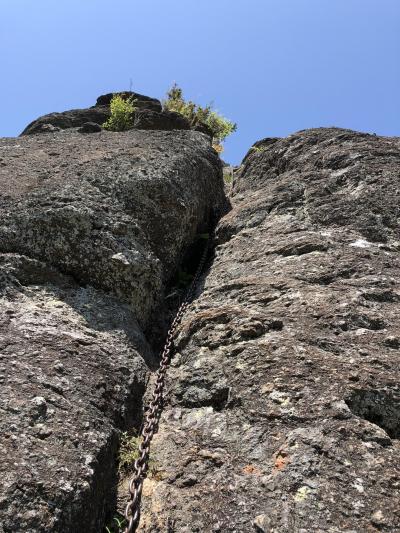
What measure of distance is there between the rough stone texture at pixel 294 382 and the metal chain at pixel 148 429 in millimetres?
110

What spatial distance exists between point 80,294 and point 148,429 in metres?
2.19

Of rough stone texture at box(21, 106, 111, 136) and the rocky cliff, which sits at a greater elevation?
rough stone texture at box(21, 106, 111, 136)

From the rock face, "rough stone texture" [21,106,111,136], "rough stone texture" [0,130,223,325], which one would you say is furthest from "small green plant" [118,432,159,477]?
"rough stone texture" [21,106,111,136]

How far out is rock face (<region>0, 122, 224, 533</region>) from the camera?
4.11 meters

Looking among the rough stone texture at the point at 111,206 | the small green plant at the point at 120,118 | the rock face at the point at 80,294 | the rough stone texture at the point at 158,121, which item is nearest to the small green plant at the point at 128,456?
the rock face at the point at 80,294

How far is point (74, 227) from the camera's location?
22.9ft

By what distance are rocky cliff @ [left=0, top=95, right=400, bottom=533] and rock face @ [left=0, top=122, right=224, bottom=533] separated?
21 mm

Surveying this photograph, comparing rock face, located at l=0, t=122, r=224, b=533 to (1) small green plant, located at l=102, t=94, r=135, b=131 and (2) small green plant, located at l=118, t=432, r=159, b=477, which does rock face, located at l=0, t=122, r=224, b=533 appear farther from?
(1) small green plant, located at l=102, t=94, r=135, b=131

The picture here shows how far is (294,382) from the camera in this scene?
15.9ft

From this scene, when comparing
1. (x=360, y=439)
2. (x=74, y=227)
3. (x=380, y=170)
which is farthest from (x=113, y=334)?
(x=380, y=170)

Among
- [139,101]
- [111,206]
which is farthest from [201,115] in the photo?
[111,206]

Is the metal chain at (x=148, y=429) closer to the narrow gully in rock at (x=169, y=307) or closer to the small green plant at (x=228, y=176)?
the narrow gully in rock at (x=169, y=307)

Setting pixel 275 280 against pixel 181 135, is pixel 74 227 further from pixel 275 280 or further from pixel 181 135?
pixel 181 135

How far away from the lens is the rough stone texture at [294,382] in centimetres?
388
